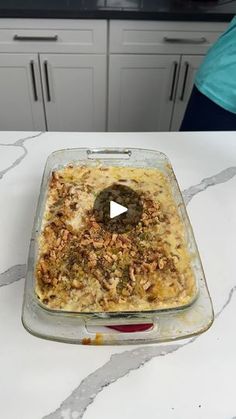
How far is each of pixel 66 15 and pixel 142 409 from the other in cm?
144

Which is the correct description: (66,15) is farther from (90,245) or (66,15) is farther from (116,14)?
(90,245)

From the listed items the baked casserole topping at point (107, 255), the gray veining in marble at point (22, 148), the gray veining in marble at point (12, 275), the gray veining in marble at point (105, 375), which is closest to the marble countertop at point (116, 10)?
the gray veining in marble at point (22, 148)

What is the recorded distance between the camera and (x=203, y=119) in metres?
1.22

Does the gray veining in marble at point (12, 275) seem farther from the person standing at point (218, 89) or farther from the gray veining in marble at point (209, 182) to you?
the person standing at point (218, 89)

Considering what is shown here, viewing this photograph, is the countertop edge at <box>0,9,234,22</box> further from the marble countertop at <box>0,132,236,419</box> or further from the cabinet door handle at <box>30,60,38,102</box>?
the marble countertop at <box>0,132,236,419</box>

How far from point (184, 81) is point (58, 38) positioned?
59 centimetres

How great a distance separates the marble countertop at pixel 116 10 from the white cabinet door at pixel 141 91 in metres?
0.19

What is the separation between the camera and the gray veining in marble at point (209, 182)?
30.3 inches

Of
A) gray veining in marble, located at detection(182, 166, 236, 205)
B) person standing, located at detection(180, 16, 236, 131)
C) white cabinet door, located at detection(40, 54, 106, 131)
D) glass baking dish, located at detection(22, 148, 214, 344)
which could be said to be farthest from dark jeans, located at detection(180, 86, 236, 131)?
glass baking dish, located at detection(22, 148, 214, 344)

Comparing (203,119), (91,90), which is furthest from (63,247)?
(91,90)

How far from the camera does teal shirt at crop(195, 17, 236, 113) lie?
110cm

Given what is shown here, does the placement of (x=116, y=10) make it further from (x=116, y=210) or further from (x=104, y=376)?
(x=104, y=376)

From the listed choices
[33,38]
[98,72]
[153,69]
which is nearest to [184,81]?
[153,69]
